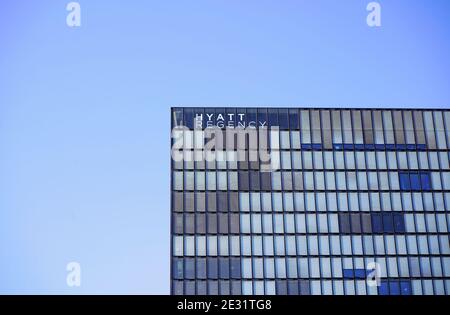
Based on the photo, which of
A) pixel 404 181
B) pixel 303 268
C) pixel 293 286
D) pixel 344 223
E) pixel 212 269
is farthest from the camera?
pixel 404 181

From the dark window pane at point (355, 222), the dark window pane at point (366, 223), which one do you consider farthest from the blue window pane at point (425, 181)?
the dark window pane at point (355, 222)

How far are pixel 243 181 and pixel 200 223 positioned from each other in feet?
25.0

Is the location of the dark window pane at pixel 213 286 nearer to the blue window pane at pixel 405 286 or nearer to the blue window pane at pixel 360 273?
the blue window pane at pixel 360 273

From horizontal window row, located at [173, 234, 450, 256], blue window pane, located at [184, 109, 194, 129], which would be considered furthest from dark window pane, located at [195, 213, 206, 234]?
blue window pane, located at [184, 109, 194, 129]

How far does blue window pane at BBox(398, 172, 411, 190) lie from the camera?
80.4 m

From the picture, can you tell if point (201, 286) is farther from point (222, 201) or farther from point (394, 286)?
point (394, 286)

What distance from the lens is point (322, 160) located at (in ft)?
264

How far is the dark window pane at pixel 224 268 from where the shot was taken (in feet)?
246

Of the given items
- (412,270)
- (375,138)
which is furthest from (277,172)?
(412,270)

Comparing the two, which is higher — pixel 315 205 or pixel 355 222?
pixel 315 205

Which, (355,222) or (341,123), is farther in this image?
(341,123)

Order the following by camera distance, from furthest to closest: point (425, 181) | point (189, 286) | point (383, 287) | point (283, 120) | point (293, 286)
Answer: point (283, 120)
point (425, 181)
point (383, 287)
point (293, 286)
point (189, 286)

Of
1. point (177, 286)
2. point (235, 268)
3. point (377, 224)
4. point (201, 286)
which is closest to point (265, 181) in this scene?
point (235, 268)
